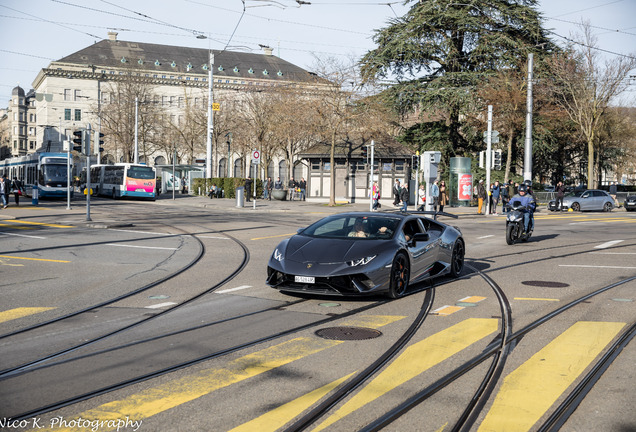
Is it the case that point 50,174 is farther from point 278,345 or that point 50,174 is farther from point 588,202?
point 278,345

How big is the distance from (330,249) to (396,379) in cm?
438

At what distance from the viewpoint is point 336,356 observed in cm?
640

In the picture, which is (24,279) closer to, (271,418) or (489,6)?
(271,418)

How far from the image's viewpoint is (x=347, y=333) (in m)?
7.46

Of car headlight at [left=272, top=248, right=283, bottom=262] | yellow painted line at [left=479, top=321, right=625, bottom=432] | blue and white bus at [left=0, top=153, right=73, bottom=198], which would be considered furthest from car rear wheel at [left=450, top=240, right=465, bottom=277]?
blue and white bus at [left=0, top=153, right=73, bottom=198]

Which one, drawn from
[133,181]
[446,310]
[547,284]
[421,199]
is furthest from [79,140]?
[133,181]

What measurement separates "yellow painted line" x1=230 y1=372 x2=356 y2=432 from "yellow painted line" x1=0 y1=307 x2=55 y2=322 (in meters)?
4.71

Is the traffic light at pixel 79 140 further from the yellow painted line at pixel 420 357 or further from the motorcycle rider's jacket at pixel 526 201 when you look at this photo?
the yellow painted line at pixel 420 357

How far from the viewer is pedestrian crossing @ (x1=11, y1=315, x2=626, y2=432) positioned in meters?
4.67

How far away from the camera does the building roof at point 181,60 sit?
104000mm

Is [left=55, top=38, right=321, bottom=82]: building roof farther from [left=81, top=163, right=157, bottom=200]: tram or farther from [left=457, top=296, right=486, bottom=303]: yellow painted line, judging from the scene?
[left=457, top=296, right=486, bottom=303]: yellow painted line

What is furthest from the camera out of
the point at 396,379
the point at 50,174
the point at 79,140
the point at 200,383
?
the point at 50,174

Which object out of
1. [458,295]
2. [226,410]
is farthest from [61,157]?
[226,410]

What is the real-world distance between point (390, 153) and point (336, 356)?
142 feet
